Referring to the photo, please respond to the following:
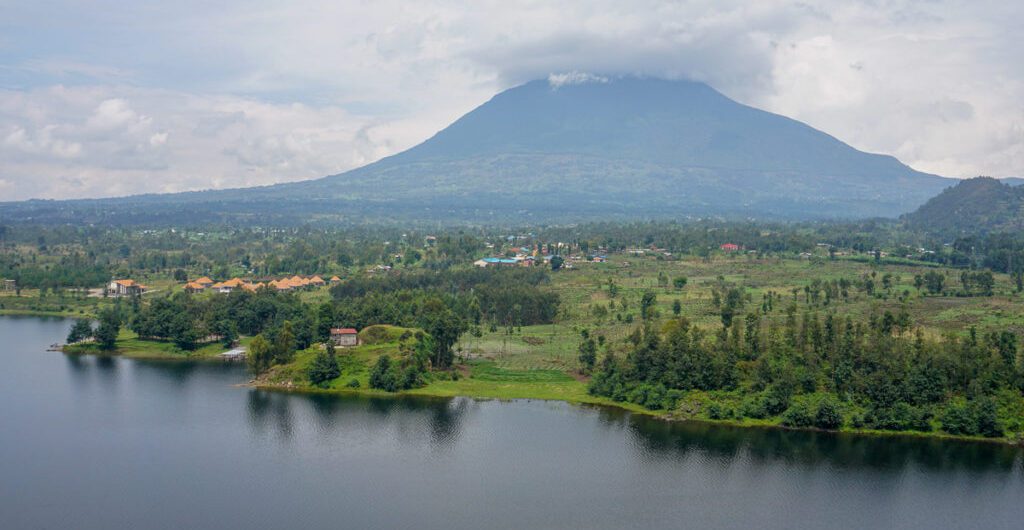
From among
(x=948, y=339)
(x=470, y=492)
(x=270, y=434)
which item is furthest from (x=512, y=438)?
(x=948, y=339)

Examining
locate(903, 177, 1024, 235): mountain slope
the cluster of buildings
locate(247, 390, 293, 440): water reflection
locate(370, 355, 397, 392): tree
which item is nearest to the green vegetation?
locate(370, 355, 397, 392): tree

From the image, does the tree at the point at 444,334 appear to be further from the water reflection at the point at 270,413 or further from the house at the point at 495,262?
the house at the point at 495,262

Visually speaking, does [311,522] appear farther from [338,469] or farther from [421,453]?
[421,453]

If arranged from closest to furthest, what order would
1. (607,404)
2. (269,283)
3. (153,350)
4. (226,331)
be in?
(607,404), (153,350), (226,331), (269,283)

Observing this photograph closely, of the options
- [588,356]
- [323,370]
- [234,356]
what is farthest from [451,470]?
[234,356]

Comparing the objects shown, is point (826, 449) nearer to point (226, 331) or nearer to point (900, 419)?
point (900, 419)

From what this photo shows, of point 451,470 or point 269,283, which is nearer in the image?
point 451,470

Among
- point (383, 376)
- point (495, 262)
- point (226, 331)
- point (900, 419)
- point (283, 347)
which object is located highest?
point (495, 262)
